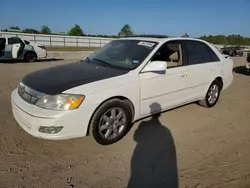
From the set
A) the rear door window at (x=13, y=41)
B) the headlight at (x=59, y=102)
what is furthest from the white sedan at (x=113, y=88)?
the rear door window at (x=13, y=41)

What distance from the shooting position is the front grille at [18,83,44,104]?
116 inches

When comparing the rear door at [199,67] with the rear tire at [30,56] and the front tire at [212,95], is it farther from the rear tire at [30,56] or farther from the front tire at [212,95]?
the rear tire at [30,56]

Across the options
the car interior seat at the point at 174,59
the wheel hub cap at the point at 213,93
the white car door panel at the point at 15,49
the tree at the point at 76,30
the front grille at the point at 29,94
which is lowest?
the wheel hub cap at the point at 213,93

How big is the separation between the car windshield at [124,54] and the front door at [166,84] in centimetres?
22

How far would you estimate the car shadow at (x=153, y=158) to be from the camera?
254 centimetres

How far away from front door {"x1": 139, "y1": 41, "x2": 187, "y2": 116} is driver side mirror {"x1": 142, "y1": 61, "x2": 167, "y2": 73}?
0.08 m

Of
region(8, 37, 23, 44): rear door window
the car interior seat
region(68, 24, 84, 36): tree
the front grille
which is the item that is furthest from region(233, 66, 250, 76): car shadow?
region(68, 24, 84, 36): tree

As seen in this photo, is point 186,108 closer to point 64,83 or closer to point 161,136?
point 161,136

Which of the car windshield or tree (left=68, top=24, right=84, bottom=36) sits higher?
tree (left=68, top=24, right=84, bottom=36)

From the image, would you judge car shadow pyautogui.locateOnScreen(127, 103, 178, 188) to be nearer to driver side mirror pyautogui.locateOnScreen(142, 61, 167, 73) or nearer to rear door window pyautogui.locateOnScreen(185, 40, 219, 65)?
driver side mirror pyautogui.locateOnScreen(142, 61, 167, 73)

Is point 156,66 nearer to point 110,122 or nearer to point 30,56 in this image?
point 110,122

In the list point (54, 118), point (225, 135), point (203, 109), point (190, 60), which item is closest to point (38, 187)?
point (54, 118)

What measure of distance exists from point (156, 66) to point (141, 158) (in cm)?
143

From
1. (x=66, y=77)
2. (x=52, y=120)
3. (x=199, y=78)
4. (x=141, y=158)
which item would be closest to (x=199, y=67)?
(x=199, y=78)
